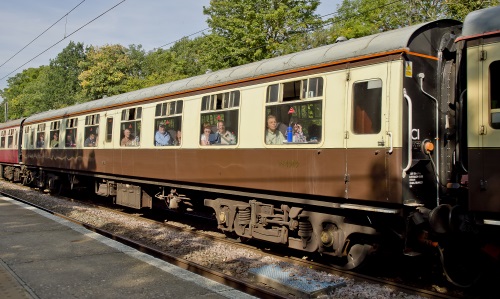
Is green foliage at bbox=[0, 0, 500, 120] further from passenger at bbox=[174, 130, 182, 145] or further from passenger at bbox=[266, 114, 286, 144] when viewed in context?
passenger at bbox=[266, 114, 286, 144]

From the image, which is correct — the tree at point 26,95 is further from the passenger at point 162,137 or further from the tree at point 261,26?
the passenger at point 162,137

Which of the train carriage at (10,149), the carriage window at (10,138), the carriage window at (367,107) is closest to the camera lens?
the carriage window at (367,107)

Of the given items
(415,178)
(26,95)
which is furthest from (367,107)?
(26,95)

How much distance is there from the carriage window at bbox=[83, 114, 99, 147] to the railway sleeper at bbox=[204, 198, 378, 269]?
6.67 metres

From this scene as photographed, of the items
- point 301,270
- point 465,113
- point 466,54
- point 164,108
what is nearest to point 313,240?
point 301,270

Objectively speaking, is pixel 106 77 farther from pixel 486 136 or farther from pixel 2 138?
pixel 486 136

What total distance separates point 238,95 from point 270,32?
897 inches

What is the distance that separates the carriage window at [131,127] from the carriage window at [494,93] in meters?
8.56

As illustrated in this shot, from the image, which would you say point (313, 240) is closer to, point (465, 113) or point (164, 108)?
point (465, 113)

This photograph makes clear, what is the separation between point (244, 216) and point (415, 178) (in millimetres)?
3552

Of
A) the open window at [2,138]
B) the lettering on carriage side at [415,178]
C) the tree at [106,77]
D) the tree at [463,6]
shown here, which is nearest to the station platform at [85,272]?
the lettering on carriage side at [415,178]

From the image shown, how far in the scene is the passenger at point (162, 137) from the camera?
34.0 ft

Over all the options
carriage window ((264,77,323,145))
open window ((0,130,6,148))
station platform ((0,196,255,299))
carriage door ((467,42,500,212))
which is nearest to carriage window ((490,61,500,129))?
carriage door ((467,42,500,212))

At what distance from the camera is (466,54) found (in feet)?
17.9
